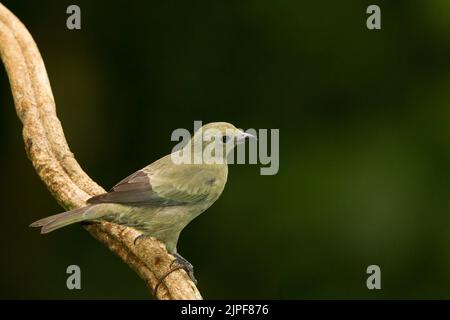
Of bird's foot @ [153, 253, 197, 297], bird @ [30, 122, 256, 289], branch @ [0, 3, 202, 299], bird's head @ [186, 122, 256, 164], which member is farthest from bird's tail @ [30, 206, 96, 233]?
bird's head @ [186, 122, 256, 164]

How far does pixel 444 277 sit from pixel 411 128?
1389 mm

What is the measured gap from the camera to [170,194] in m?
5.62

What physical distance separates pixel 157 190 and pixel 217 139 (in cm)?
61

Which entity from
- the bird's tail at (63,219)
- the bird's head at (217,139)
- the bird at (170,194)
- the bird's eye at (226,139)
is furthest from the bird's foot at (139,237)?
the bird's eye at (226,139)

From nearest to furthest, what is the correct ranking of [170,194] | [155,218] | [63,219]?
[63,219] < [155,218] < [170,194]

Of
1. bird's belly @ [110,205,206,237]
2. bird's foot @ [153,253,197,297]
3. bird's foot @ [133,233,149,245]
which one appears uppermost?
bird's belly @ [110,205,206,237]

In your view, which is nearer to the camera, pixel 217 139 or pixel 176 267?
pixel 176 267

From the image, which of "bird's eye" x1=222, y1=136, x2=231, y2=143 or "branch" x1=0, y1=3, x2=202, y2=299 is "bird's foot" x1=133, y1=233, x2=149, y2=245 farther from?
"bird's eye" x1=222, y1=136, x2=231, y2=143

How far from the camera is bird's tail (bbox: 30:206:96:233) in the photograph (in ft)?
16.7

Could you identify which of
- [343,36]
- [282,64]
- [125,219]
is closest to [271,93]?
[282,64]

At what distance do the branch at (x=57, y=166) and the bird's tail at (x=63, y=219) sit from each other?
440 millimetres

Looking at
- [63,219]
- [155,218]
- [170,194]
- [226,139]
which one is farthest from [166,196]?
[63,219]

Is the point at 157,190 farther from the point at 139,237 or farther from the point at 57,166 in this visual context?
the point at 57,166

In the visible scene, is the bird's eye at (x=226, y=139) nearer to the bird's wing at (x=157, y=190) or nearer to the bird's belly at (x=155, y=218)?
the bird's wing at (x=157, y=190)
